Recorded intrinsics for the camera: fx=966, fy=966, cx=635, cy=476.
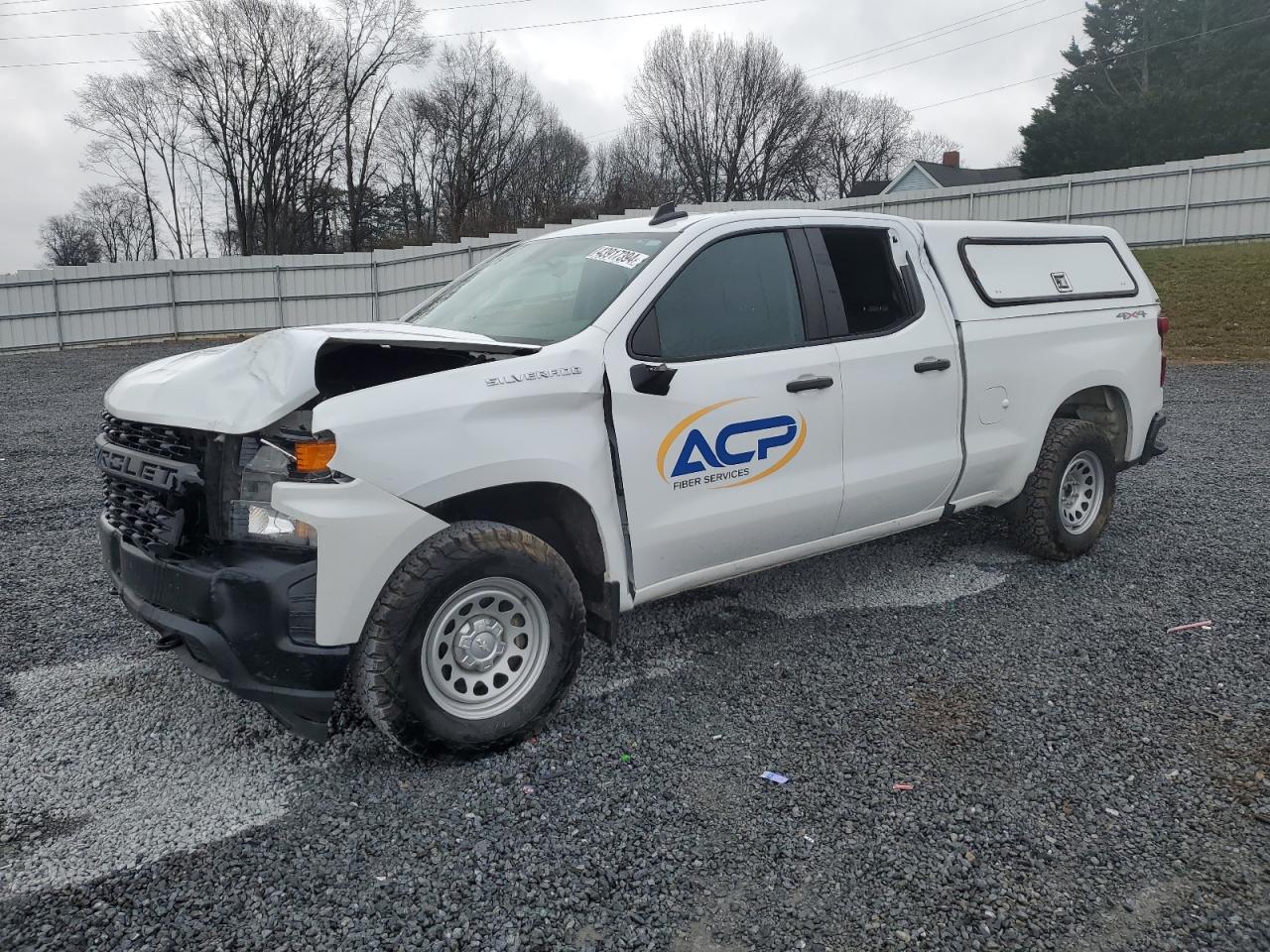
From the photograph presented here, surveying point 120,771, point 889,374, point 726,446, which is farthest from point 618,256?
point 120,771

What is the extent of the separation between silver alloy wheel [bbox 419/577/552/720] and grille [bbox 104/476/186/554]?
89cm

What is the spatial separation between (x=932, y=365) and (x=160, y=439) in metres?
3.34

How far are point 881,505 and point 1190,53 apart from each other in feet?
155

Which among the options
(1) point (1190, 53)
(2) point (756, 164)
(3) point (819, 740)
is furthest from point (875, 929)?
(2) point (756, 164)

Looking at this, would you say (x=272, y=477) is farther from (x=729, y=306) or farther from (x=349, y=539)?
(x=729, y=306)

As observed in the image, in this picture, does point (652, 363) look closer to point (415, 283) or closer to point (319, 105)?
point (415, 283)

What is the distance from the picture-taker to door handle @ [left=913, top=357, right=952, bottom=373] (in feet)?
15.0

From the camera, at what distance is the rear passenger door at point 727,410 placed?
3691 mm

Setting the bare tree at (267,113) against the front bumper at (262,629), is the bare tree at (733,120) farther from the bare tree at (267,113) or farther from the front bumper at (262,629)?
the front bumper at (262,629)

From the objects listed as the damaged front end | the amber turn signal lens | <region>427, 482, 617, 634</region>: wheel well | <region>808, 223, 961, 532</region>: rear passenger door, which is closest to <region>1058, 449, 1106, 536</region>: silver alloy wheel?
<region>808, 223, 961, 532</region>: rear passenger door

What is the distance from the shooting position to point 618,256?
409cm

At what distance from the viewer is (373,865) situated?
2803 mm

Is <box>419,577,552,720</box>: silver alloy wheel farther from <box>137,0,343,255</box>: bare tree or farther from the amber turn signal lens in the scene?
<box>137,0,343,255</box>: bare tree

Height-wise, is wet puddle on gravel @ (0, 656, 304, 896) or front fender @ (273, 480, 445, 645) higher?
front fender @ (273, 480, 445, 645)
